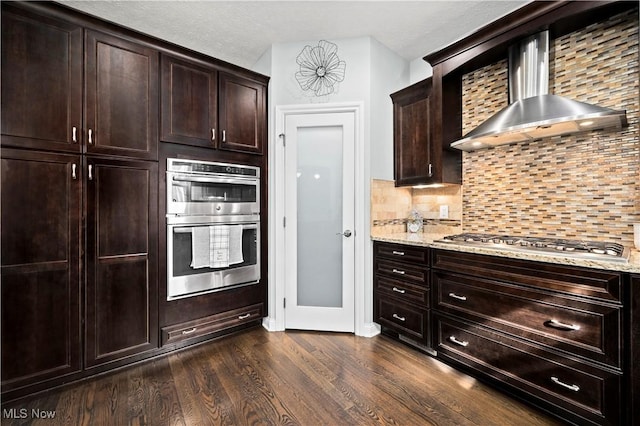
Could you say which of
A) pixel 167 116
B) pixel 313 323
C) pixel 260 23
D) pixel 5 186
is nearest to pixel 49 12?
pixel 167 116

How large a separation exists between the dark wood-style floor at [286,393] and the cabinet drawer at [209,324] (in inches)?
5.9

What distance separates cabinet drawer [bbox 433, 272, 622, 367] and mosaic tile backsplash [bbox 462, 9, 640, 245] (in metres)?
0.73

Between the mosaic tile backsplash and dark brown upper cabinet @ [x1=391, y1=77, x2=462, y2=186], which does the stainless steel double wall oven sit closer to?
dark brown upper cabinet @ [x1=391, y1=77, x2=462, y2=186]

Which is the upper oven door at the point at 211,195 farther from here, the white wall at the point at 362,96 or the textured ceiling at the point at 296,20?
the textured ceiling at the point at 296,20

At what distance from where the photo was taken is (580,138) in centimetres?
201

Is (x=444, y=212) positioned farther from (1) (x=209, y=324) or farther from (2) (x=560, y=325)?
(1) (x=209, y=324)

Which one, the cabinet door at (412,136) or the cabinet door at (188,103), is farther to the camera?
the cabinet door at (412,136)

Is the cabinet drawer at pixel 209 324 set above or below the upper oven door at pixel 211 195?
below

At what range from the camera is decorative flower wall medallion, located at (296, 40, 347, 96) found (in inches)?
112

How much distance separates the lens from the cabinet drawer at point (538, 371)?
1.45m

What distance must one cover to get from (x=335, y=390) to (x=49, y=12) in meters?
3.06

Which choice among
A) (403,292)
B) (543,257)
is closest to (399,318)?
(403,292)

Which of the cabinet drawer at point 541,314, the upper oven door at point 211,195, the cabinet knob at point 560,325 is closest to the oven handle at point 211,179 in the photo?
the upper oven door at point 211,195

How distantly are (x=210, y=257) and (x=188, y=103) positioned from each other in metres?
1.33
